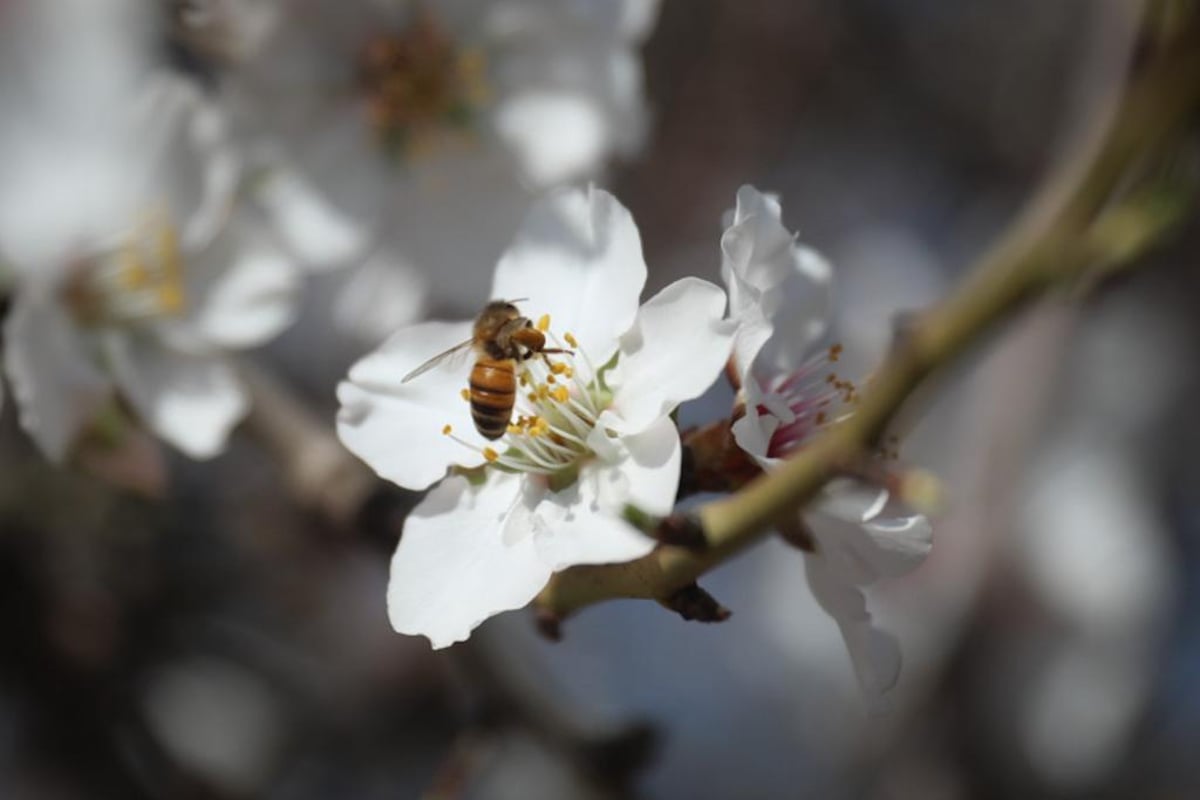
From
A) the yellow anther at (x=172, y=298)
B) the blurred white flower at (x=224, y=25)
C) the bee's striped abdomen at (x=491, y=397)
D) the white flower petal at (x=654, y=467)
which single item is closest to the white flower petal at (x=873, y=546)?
the white flower petal at (x=654, y=467)

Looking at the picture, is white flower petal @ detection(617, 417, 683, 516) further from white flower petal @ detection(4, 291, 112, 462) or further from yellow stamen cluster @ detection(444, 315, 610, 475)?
white flower petal @ detection(4, 291, 112, 462)

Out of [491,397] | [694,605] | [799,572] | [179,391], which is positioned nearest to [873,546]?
[694,605]

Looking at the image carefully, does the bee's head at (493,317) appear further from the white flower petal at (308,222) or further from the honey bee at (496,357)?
the white flower petal at (308,222)

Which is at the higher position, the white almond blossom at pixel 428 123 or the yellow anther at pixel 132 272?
the white almond blossom at pixel 428 123

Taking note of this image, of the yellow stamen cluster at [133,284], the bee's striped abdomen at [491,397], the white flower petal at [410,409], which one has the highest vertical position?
the bee's striped abdomen at [491,397]

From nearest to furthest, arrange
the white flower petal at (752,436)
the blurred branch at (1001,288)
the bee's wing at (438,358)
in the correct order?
the blurred branch at (1001,288) → the white flower petal at (752,436) → the bee's wing at (438,358)

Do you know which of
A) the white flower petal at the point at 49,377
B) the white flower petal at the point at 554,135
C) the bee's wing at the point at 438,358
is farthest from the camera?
the white flower petal at the point at 554,135

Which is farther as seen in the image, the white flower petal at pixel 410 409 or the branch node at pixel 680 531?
the white flower petal at pixel 410 409
